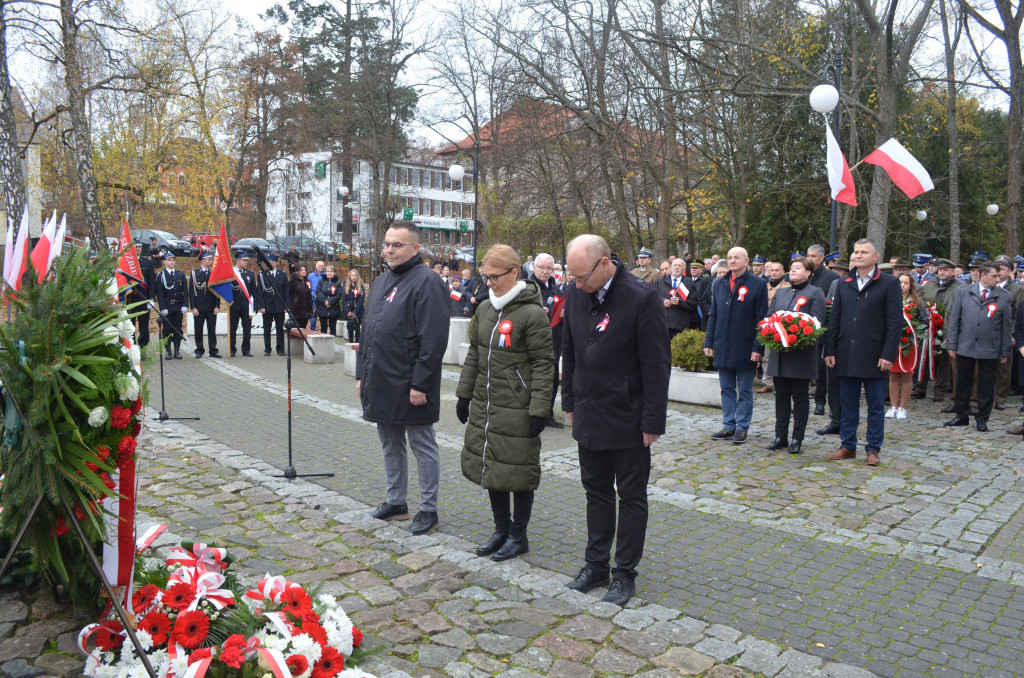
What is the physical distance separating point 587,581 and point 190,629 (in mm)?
2223

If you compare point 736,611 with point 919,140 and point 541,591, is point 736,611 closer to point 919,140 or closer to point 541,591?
point 541,591

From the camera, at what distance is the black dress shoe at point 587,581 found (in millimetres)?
4629

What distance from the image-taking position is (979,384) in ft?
32.4

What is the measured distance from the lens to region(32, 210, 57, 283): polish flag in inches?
139

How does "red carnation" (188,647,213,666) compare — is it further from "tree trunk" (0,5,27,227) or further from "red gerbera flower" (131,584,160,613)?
"tree trunk" (0,5,27,227)

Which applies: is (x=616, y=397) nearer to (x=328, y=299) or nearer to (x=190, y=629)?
(x=190, y=629)

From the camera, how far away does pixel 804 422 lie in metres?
8.34

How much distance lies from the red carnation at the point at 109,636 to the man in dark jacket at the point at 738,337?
669 centimetres

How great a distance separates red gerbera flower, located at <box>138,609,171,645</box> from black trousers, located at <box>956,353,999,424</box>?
958 cm

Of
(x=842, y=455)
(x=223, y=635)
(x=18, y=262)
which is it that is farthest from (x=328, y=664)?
(x=842, y=455)

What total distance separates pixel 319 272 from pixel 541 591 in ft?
53.0

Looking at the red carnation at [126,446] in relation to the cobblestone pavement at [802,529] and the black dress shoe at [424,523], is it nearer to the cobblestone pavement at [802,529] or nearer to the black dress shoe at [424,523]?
the cobblestone pavement at [802,529]

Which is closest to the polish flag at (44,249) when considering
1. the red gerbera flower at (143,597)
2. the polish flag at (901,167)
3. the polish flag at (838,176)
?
the red gerbera flower at (143,597)

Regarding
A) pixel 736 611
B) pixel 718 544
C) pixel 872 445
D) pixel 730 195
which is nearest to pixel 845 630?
pixel 736 611
